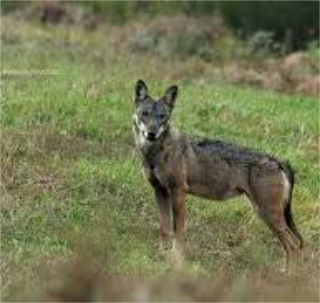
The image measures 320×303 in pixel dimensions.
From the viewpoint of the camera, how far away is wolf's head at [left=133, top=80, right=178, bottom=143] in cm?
1255

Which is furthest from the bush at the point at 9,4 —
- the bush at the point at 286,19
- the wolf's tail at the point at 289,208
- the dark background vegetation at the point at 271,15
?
the wolf's tail at the point at 289,208

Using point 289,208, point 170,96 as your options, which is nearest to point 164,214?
point 170,96

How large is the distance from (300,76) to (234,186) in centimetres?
1492

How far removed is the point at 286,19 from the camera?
3484cm

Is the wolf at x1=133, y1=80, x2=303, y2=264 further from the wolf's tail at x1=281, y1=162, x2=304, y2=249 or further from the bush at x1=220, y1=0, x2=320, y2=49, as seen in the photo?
the bush at x1=220, y1=0, x2=320, y2=49

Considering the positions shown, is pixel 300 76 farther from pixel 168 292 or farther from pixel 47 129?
pixel 168 292

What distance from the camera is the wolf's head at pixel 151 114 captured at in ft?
41.2

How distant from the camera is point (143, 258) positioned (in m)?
11.9

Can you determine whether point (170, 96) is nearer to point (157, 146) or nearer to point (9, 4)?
point (157, 146)

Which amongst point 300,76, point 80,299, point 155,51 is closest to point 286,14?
point 155,51

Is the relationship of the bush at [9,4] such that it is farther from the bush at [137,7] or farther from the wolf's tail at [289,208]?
the wolf's tail at [289,208]

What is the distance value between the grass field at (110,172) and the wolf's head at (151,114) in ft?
3.65

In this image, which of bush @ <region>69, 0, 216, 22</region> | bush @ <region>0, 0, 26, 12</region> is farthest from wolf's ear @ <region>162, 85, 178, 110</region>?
bush @ <region>69, 0, 216, 22</region>

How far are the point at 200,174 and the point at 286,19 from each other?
2239 cm
